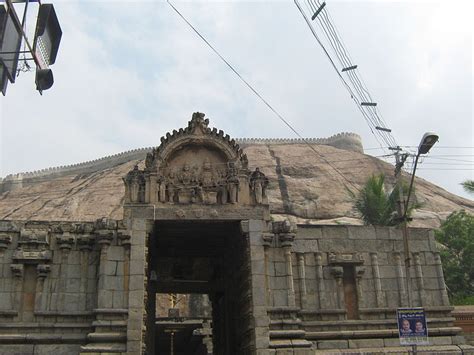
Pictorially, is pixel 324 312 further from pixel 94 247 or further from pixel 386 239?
pixel 94 247

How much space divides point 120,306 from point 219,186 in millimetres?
4328

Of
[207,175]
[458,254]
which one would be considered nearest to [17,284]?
[207,175]

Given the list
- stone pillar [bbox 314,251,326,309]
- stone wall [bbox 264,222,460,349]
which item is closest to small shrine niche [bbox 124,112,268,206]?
stone wall [bbox 264,222,460,349]

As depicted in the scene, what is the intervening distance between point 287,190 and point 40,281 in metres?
39.5

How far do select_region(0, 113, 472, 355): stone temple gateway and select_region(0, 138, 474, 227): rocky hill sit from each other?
92.9ft

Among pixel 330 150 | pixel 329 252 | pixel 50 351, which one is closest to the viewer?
pixel 50 351

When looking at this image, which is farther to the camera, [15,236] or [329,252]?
[329,252]

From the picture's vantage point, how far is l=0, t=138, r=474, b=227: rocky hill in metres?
49.6

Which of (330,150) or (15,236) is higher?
(330,150)

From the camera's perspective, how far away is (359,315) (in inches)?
643

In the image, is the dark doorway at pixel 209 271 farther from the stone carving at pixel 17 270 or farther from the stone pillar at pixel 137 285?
the stone carving at pixel 17 270

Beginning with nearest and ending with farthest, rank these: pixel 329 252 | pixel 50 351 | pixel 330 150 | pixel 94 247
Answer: pixel 50 351 < pixel 94 247 < pixel 329 252 < pixel 330 150

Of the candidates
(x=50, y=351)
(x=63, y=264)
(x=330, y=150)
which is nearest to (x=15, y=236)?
(x=63, y=264)

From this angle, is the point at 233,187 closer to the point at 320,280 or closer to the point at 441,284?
the point at 320,280
